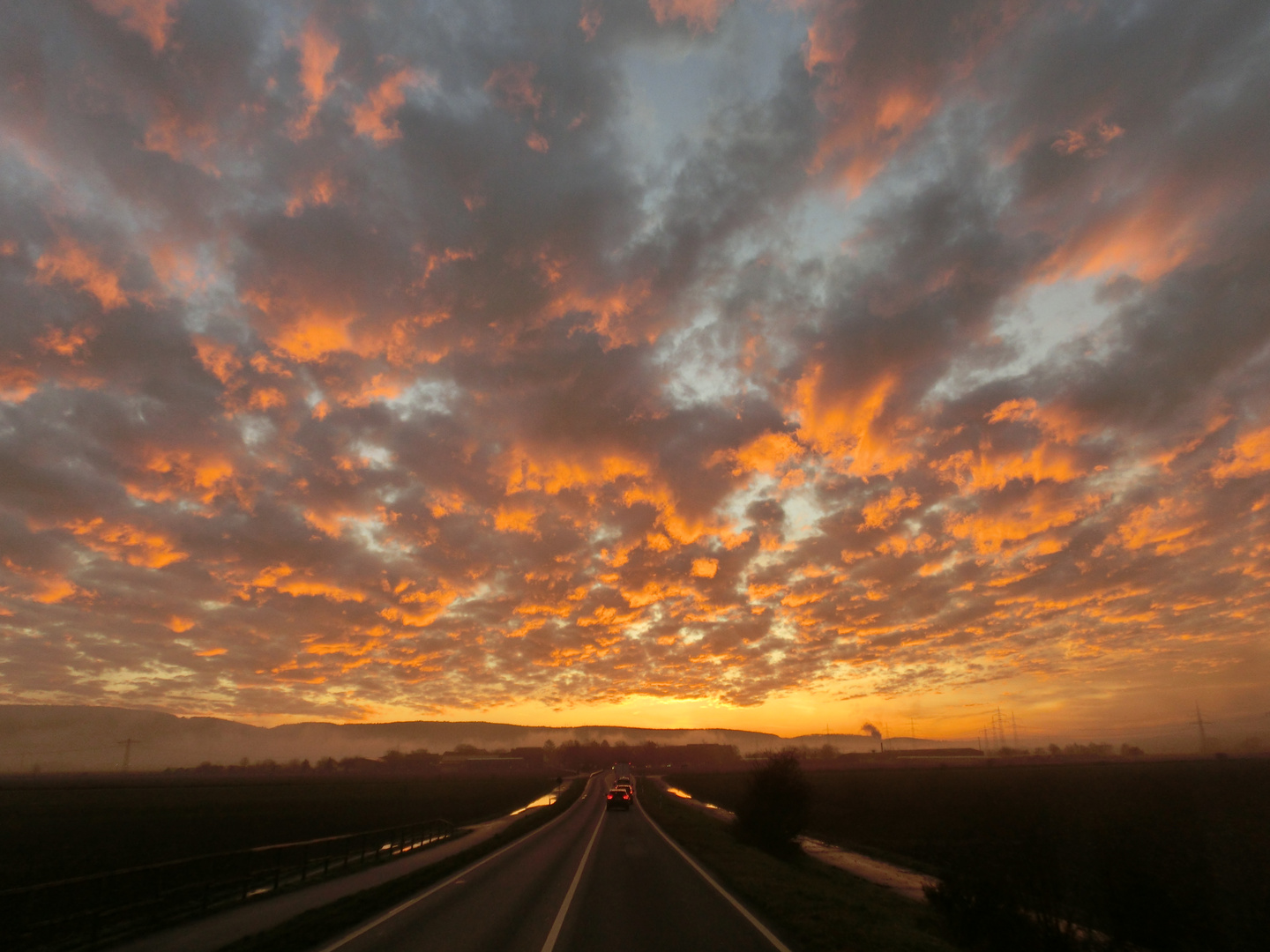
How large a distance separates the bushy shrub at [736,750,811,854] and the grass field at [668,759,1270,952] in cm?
698

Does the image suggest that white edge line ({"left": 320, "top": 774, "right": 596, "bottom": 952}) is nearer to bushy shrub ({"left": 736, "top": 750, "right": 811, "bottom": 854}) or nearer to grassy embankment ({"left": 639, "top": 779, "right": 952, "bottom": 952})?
grassy embankment ({"left": 639, "top": 779, "right": 952, "bottom": 952})

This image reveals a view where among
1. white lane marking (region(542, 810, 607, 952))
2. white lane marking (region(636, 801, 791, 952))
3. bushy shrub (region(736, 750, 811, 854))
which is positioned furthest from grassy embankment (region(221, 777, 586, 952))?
bushy shrub (region(736, 750, 811, 854))

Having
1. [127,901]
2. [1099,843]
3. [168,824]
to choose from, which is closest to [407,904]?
[127,901]

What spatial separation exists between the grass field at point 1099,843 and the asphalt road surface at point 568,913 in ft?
20.8

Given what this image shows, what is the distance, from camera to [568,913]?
1564 centimetres

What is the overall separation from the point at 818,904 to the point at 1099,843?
2698cm

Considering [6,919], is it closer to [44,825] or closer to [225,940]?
[225,940]

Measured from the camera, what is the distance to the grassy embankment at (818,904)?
1344 cm

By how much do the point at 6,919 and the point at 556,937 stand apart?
56.7ft

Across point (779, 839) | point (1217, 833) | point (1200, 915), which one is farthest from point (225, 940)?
point (1217, 833)

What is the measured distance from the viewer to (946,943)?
14.8 m

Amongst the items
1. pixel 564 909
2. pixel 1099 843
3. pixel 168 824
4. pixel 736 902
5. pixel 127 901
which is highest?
pixel 564 909

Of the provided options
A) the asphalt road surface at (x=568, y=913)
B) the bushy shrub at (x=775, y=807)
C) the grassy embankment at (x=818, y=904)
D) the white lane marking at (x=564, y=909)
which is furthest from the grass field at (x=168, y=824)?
the grassy embankment at (x=818, y=904)

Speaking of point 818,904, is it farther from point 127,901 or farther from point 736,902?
point 127,901
